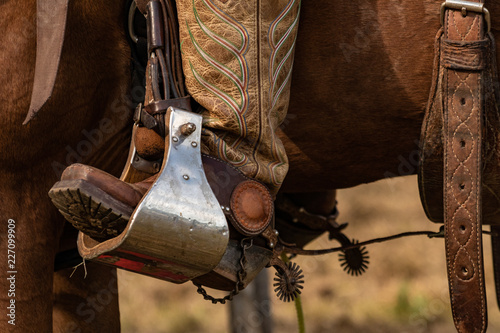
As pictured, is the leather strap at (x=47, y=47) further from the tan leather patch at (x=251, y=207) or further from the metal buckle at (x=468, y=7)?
the metal buckle at (x=468, y=7)

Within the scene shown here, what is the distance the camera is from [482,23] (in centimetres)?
200

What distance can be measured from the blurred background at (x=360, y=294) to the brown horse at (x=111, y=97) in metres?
2.51

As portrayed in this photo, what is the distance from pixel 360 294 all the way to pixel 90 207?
4.53 m

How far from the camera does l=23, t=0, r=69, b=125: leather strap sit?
1965 mm

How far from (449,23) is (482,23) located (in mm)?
88

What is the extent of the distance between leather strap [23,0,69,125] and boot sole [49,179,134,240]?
0.32 meters

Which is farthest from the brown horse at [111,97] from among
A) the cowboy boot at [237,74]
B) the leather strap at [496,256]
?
the leather strap at [496,256]

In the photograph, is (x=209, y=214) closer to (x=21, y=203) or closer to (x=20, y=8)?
(x=21, y=203)

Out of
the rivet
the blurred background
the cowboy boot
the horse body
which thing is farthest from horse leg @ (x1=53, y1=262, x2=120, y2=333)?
the blurred background

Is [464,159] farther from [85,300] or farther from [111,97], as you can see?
[85,300]

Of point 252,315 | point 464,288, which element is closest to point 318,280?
point 252,315

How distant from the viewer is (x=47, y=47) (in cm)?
199

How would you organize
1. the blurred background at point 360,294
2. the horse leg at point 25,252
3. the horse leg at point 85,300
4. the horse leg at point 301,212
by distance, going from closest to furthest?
the horse leg at point 25,252 → the horse leg at point 85,300 → the horse leg at point 301,212 → the blurred background at point 360,294

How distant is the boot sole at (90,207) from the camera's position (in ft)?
5.64
